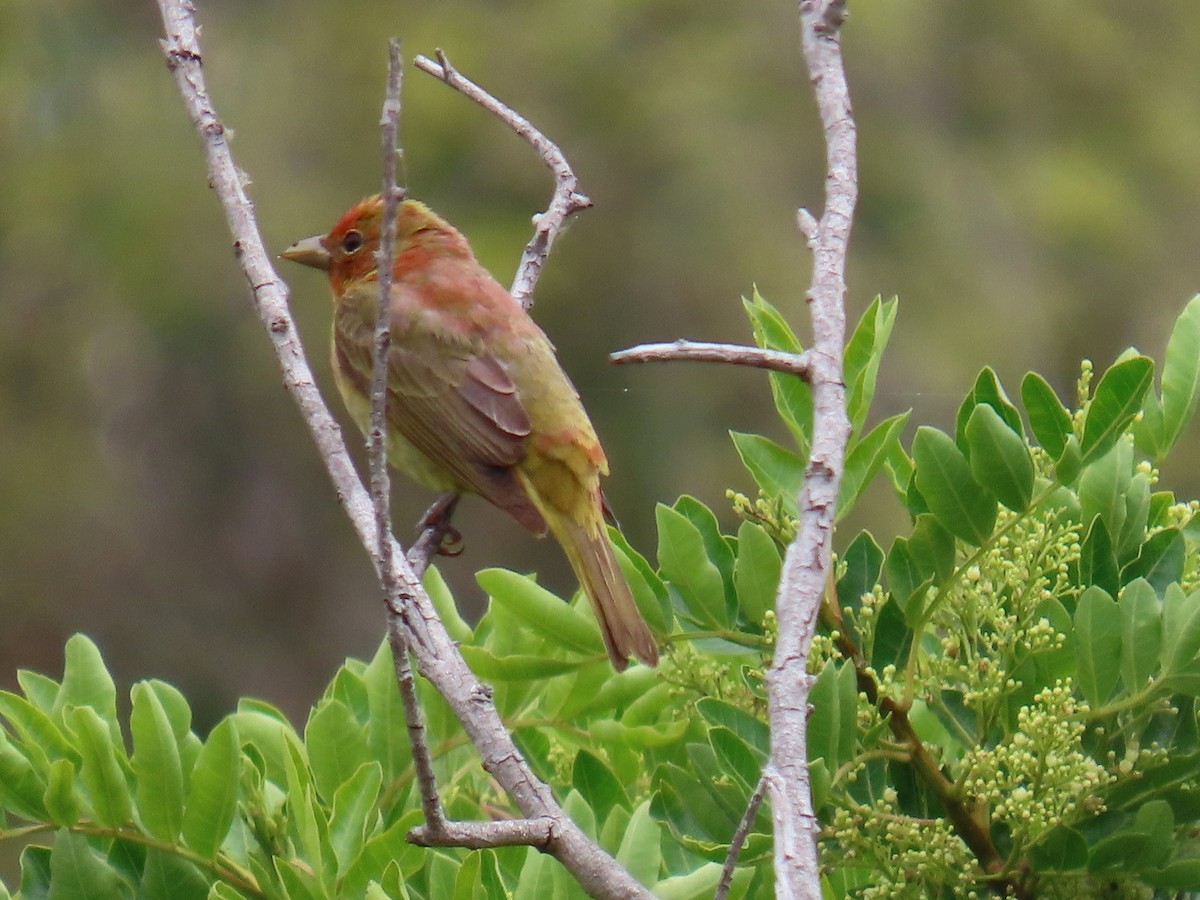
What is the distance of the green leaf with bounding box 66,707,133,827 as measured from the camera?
210 cm

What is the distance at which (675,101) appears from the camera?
11.9m

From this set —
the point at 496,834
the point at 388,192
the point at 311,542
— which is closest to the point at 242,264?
the point at 388,192

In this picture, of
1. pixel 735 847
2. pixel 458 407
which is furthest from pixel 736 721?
pixel 458 407

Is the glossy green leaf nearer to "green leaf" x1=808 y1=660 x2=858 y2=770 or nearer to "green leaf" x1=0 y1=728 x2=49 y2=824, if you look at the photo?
"green leaf" x1=0 y1=728 x2=49 y2=824

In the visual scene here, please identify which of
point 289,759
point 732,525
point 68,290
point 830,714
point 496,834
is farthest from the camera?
point 68,290

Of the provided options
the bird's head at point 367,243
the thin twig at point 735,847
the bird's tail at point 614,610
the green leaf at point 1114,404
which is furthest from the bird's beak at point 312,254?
the thin twig at point 735,847

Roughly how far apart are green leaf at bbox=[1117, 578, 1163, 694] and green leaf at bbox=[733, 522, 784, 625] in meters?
0.43

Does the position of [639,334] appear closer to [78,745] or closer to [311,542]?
[311,542]

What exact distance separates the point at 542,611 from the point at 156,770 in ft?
1.82

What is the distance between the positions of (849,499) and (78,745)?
107 centimetres

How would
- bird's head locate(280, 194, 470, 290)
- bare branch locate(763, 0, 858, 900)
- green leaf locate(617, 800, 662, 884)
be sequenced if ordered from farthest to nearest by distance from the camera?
bird's head locate(280, 194, 470, 290), green leaf locate(617, 800, 662, 884), bare branch locate(763, 0, 858, 900)

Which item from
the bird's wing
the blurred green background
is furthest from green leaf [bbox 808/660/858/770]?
the blurred green background

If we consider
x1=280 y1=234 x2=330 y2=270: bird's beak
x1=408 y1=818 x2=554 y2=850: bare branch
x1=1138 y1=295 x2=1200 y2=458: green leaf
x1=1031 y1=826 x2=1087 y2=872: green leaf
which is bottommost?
x1=1031 y1=826 x2=1087 y2=872: green leaf

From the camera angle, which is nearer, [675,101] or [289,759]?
[289,759]
